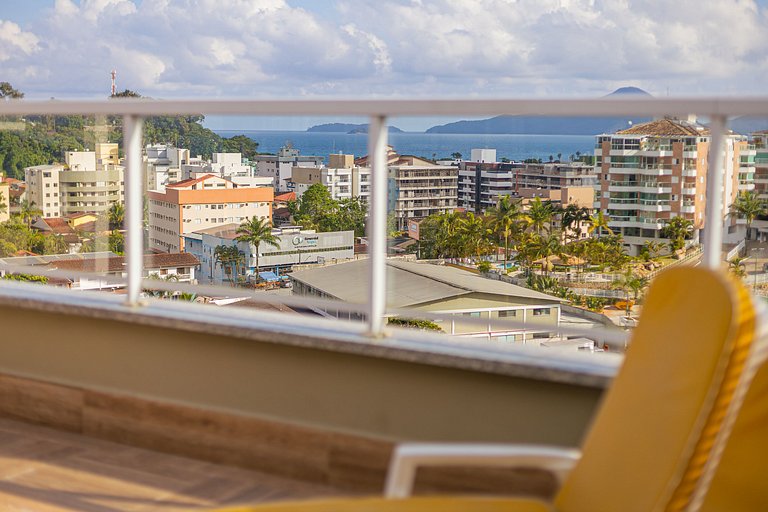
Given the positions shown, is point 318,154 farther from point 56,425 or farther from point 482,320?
point 56,425

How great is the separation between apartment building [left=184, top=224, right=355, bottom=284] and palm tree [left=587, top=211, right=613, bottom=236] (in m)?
0.77

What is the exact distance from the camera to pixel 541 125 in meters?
2.36

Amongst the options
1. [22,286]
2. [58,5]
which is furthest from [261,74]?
[22,286]

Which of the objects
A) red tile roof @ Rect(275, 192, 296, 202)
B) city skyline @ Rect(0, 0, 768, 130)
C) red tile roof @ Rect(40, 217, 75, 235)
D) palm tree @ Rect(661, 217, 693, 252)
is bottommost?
red tile roof @ Rect(40, 217, 75, 235)

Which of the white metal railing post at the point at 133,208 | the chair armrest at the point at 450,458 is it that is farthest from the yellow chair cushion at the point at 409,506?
the white metal railing post at the point at 133,208

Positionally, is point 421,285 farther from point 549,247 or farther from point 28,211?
point 28,211

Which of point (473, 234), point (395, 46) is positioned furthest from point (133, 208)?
point (395, 46)

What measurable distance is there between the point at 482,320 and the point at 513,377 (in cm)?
20

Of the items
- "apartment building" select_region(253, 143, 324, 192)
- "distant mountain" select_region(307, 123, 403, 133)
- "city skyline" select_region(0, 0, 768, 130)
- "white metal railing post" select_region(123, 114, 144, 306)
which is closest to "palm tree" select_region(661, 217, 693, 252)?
"distant mountain" select_region(307, 123, 403, 133)

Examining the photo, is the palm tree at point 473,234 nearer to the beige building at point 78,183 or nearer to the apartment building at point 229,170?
the apartment building at point 229,170

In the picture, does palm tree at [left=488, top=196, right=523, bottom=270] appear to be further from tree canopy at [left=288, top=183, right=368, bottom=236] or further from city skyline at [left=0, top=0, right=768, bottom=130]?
city skyline at [left=0, top=0, right=768, bottom=130]

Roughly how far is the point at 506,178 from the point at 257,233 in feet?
2.66

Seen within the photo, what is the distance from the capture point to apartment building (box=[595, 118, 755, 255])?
87.7 inches

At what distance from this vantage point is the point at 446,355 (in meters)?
2.38
